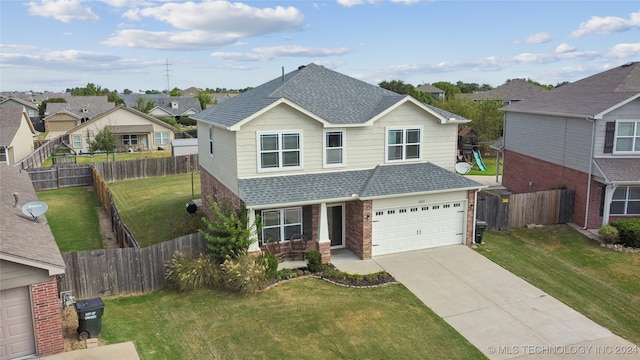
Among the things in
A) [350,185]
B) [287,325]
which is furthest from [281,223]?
[287,325]

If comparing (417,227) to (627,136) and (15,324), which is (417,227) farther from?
(15,324)

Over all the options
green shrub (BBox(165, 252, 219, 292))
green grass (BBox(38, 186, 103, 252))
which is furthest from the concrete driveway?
green grass (BBox(38, 186, 103, 252))

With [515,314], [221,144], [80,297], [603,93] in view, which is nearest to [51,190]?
[221,144]

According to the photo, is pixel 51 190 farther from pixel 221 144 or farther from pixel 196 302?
pixel 196 302

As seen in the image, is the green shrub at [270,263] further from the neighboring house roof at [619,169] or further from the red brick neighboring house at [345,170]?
the neighboring house roof at [619,169]

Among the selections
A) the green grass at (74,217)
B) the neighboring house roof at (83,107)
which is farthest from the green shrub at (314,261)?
the neighboring house roof at (83,107)

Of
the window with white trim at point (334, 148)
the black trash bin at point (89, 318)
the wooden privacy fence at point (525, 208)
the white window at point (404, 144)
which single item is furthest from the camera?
the wooden privacy fence at point (525, 208)

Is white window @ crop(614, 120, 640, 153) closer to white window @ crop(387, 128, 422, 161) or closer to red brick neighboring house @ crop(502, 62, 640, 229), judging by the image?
red brick neighboring house @ crop(502, 62, 640, 229)
